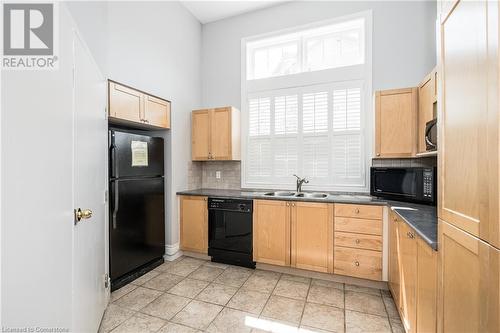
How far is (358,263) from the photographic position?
2525mm

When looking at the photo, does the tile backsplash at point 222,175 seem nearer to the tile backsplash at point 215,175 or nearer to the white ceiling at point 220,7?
the tile backsplash at point 215,175

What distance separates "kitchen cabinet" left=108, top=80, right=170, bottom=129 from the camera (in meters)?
2.42

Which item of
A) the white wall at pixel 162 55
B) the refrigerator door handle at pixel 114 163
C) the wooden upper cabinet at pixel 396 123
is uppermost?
the white wall at pixel 162 55

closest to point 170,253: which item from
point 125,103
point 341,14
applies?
point 125,103

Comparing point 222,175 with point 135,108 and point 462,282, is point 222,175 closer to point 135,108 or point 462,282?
point 135,108

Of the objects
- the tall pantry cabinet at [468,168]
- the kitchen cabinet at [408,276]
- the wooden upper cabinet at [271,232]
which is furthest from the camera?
the wooden upper cabinet at [271,232]

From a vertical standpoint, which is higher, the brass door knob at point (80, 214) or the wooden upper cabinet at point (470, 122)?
the wooden upper cabinet at point (470, 122)

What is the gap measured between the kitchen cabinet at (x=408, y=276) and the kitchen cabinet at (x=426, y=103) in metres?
1.04

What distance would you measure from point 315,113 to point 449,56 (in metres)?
2.34

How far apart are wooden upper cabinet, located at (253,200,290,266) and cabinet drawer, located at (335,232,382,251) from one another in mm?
588

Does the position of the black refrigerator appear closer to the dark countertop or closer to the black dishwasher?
the dark countertop

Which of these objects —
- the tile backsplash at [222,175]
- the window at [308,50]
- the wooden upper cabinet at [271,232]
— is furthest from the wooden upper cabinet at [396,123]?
the tile backsplash at [222,175]

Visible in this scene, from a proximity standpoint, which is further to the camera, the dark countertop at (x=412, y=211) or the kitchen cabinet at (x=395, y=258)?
the kitchen cabinet at (x=395, y=258)

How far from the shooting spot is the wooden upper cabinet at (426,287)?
1.19 meters
